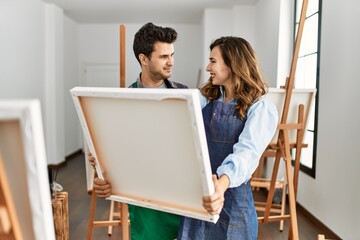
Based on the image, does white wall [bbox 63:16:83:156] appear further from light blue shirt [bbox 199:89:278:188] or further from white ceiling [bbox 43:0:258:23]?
light blue shirt [bbox 199:89:278:188]

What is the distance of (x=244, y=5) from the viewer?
6.52m

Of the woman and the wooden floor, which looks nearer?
the woman

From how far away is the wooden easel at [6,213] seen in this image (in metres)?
0.71

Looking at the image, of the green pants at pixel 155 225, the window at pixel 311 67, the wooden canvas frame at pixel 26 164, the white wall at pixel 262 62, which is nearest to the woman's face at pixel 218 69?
the green pants at pixel 155 225

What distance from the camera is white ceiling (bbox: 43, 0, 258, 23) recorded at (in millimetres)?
6383

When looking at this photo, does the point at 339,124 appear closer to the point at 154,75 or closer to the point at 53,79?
the point at 154,75

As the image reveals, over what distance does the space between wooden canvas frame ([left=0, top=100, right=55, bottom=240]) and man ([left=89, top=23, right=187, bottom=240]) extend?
0.93 metres

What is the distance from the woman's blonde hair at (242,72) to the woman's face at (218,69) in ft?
0.05

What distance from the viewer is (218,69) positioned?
4.82 ft

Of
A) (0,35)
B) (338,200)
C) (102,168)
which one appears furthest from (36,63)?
(102,168)

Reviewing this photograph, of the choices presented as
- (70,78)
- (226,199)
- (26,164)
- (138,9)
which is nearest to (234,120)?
(226,199)

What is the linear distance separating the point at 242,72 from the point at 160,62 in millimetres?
579

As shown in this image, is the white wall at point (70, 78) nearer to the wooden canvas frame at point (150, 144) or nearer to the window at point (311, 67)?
the window at point (311, 67)

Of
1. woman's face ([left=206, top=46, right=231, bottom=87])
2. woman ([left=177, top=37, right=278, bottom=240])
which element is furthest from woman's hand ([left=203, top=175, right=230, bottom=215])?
woman's face ([left=206, top=46, right=231, bottom=87])
